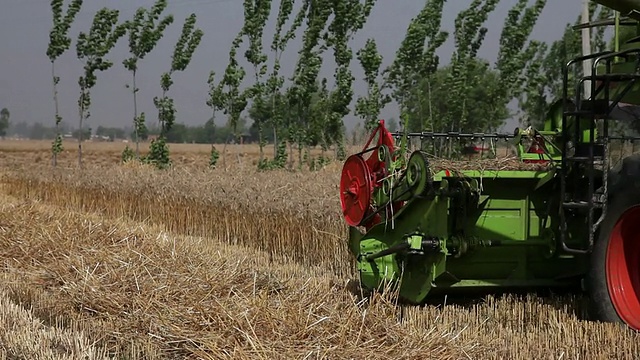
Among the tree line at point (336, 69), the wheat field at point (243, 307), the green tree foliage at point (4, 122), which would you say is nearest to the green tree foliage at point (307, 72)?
the tree line at point (336, 69)

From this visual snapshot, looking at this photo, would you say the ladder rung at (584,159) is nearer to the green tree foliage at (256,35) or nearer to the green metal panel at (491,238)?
the green metal panel at (491,238)

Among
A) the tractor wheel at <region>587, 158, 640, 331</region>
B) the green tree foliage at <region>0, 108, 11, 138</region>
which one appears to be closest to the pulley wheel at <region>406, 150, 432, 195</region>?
the tractor wheel at <region>587, 158, 640, 331</region>

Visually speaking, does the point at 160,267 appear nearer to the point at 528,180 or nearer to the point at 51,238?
the point at 51,238

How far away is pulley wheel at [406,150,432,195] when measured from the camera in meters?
4.86

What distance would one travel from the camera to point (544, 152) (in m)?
5.19

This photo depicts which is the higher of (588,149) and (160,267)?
(588,149)

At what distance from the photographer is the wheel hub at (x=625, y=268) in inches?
171

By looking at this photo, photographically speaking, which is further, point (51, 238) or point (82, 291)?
point (51, 238)

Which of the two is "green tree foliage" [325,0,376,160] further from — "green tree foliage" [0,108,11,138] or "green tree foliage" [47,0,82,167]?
"green tree foliage" [0,108,11,138]

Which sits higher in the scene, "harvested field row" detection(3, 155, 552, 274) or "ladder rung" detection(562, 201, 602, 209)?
"ladder rung" detection(562, 201, 602, 209)

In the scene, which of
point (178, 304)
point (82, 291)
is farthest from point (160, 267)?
point (178, 304)

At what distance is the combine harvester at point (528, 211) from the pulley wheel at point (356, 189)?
1 cm

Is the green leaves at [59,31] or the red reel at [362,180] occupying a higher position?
the green leaves at [59,31]

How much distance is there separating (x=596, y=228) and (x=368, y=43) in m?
15.3
